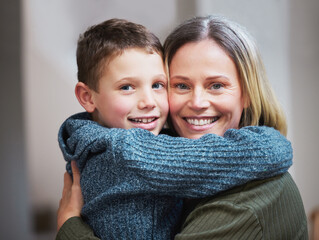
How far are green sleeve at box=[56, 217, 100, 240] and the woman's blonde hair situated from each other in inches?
21.6

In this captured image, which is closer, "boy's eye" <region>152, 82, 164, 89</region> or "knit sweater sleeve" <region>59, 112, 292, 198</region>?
"knit sweater sleeve" <region>59, 112, 292, 198</region>

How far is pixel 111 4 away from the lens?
179cm

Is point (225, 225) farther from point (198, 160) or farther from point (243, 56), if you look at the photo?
point (243, 56)

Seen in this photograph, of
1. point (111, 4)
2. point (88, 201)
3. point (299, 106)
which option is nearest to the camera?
point (88, 201)

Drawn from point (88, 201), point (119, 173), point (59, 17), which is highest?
point (59, 17)

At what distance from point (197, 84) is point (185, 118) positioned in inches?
4.9

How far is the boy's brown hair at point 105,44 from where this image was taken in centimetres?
116

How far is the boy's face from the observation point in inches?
45.1

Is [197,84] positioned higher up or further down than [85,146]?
higher up

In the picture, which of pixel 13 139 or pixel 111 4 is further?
pixel 111 4

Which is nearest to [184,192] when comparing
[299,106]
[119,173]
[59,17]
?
[119,173]

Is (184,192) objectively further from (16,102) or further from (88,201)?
(16,102)

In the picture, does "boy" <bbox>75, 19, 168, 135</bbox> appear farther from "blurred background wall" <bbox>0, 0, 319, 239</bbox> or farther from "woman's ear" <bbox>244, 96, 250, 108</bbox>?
"blurred background wall" <bbox>0, 0, 319, 239</bbox>

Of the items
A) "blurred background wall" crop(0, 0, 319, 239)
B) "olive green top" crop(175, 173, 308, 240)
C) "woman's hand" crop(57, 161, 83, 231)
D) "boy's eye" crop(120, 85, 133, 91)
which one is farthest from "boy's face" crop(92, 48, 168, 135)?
"blurred background wall" crop(0, 0, 319, 239)
